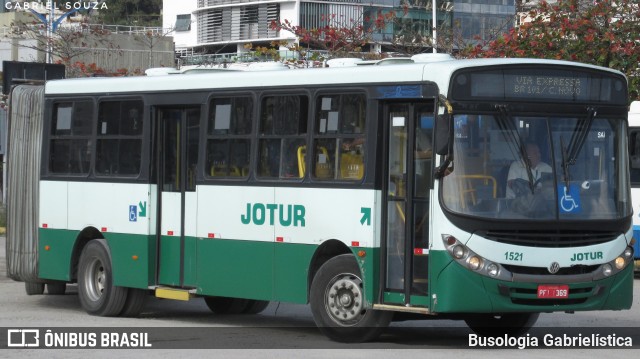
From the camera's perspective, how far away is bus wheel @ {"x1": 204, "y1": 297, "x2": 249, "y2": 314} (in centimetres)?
1831

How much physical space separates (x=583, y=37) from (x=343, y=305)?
661 inches

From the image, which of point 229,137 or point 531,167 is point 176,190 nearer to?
point 229,137

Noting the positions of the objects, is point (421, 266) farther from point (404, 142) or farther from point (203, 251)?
point (203, 251)

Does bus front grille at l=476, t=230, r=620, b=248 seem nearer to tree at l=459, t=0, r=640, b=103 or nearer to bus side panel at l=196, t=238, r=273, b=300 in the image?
bus side panel at l=196, t=238, r=273, b=300

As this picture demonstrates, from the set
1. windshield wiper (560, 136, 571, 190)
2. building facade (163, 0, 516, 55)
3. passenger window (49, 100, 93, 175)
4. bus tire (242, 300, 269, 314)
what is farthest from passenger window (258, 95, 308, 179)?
building facade (163, 0, 516, 55)

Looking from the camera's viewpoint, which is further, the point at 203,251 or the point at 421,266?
the point at 203,251

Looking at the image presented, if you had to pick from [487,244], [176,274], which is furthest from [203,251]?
[487,244]

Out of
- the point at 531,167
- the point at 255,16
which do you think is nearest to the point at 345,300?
the point at 531,167

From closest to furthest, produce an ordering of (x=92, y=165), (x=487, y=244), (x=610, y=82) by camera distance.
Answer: (x=487, y=244)
(x=610, y=82)
(x=92, y=165)

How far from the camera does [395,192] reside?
46.7 ft

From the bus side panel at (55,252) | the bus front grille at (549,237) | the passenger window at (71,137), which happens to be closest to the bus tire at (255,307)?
the bus side panel at (55,252)

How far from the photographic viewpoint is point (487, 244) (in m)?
13.5

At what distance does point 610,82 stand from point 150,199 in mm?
5712

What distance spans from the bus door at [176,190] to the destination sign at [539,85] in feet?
13.4
